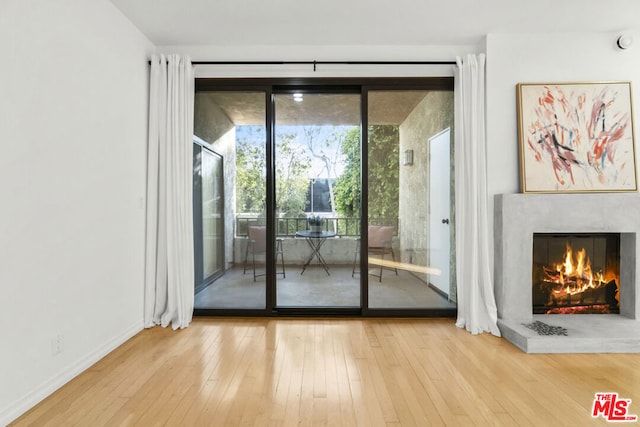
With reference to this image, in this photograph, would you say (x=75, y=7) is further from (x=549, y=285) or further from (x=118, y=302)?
(x=549, y=285)

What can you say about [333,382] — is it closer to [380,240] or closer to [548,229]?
[380,240]

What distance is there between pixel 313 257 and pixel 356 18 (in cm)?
234

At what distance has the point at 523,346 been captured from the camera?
288cm

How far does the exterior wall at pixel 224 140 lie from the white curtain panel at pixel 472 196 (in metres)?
2.27

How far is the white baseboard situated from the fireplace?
12.5ft

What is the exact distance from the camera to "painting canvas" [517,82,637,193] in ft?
10.8

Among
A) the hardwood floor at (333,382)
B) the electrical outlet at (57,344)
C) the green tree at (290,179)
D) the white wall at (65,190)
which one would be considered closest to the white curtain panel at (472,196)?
the hardwood floor at (333,382)

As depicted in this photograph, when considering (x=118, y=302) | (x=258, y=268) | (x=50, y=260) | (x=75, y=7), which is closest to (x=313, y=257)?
(x=258, y=268)

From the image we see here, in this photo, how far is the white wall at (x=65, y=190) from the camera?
195 centimetres

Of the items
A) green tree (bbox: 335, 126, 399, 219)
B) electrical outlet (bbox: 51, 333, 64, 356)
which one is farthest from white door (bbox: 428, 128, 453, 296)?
electrical outlet (bbox: 51, 333, 64, 356)

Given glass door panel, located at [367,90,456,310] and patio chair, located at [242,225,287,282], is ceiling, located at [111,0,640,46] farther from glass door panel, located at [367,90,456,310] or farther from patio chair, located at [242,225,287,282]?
patio chair, located at [242,225,287,282]

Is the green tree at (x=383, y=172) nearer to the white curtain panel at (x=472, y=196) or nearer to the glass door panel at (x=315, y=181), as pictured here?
the glass door panel at (x=315, y=181)

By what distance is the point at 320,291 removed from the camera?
3859 mm

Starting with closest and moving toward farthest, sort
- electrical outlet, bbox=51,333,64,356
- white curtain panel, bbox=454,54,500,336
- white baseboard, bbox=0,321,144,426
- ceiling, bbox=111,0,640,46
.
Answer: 1. white baseboard, bbox=0,321,144,426
2. electrical outlet, bbox=51,333,64,356
3. ceiling, bbox=111,0,640,46
4. white curtain panel, bbox=454,54,500,336
